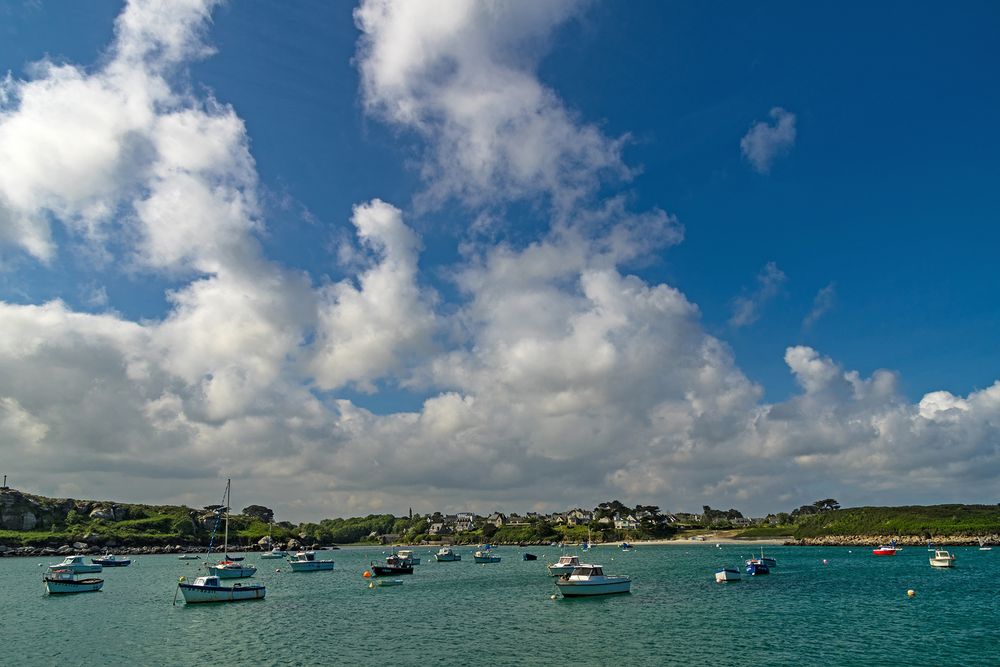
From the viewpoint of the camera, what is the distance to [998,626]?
55.1 m

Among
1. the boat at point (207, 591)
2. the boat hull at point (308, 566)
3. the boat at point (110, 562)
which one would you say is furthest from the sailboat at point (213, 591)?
the boat at point (110, 562)

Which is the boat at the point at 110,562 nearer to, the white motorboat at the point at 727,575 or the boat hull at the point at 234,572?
the boat hull at the point at 234,572

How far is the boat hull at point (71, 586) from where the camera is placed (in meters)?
91.1

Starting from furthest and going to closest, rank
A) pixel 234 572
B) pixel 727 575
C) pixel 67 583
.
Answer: pixel 234 572, pixel 727 575, pixel 67 583

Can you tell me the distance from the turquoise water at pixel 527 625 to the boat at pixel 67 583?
1.90 metres

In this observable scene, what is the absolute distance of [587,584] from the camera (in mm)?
76125

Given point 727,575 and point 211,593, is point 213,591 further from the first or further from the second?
point 727,575

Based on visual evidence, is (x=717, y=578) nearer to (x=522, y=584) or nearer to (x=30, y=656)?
(x=522, y=584)

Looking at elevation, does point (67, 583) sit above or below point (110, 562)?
above

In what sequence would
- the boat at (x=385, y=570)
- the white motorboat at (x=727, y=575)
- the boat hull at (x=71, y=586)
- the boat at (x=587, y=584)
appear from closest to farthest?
1. the boat at (x=587, y=584)
2. the boat hull at (x=71, y=586)
3. the white motorboat at (x=727, y=575)
4. the boat at (x=385, y=570)

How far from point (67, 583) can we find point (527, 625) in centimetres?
7333

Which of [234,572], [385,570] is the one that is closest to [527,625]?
[385,570]

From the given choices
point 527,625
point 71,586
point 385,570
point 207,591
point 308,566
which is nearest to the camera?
point 527,625

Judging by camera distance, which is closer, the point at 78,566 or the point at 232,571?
the point at 232,571
